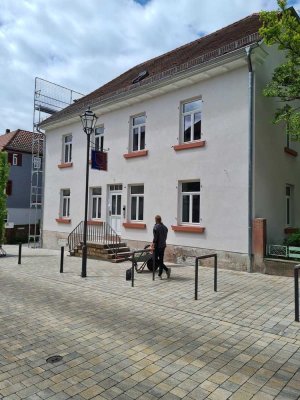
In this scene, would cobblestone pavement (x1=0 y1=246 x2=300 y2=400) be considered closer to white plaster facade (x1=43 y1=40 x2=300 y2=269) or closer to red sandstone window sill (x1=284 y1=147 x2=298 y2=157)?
white plaster facade (x1=43 y1=40 x2=300 y2=269)

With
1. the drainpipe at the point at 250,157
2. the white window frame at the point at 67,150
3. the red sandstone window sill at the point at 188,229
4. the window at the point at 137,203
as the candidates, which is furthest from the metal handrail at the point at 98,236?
the drainpipe at the point at 250,157

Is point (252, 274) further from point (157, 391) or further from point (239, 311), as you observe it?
point (157, 391)

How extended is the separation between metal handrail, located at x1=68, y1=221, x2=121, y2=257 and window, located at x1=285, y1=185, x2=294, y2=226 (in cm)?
700

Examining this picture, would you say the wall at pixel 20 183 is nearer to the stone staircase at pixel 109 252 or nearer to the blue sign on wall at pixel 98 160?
the stone staircase at pixel 109 252

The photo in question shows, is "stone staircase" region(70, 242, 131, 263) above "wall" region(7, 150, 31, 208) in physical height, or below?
below

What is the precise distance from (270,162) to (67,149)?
11.5 m

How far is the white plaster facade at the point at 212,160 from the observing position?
11414 mm

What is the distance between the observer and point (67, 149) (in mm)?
19328

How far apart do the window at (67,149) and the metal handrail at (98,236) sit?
166 inches

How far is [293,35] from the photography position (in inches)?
361

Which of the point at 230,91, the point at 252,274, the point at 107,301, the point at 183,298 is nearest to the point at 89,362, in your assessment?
the point at 107,301

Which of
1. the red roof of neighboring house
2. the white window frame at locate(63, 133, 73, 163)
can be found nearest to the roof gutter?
the white window frame at locate(63, 133, 73, 163)

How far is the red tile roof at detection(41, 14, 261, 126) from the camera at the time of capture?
1212cm

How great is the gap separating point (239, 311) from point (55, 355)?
3608mm
